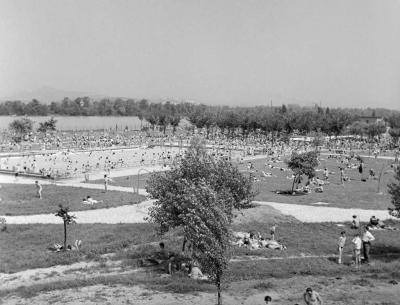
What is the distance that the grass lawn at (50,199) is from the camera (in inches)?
1204

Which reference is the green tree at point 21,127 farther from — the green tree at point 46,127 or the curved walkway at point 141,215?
the curved walkway at point 141,215

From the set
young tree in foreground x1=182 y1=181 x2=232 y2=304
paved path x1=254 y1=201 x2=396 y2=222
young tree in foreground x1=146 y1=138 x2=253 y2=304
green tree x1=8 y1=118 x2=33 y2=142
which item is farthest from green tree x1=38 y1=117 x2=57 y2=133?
young tree in foreground x1=182 y1=181 x2=232 y2=304

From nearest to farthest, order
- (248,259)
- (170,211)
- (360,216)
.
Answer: (170,211), (248,259), (360,216)

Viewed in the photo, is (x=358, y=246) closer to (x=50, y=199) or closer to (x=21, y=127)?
(x=50, y=199)

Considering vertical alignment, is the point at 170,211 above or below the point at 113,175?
above

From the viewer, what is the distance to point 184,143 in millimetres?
90812

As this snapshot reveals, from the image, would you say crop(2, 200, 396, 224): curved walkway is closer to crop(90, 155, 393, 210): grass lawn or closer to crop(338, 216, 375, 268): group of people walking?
crop(90, 155, 393, 210): grass lawn

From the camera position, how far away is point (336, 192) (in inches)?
1576

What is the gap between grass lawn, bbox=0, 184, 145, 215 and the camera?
30578 mm

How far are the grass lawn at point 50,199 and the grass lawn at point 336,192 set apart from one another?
9646mm

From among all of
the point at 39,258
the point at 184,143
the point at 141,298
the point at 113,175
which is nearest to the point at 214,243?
the point at 141,298

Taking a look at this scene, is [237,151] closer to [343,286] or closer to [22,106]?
[343,286]

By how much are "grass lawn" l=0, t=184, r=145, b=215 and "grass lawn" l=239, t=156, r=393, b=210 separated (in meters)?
9.65

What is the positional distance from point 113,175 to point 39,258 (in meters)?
28.8
